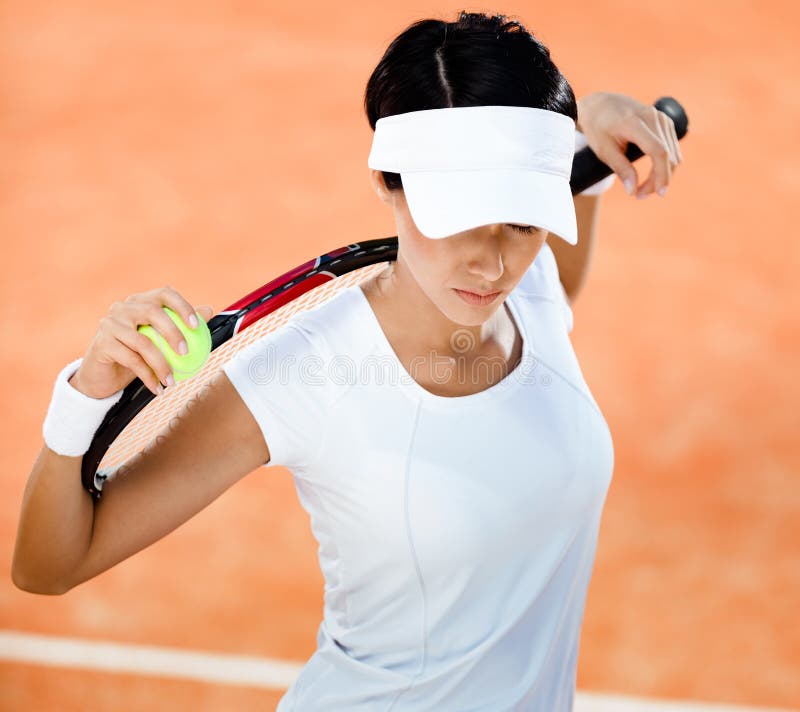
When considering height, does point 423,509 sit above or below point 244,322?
below

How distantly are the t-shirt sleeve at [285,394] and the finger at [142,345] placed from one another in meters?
0.22

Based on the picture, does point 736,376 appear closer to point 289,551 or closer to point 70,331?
point 289,551

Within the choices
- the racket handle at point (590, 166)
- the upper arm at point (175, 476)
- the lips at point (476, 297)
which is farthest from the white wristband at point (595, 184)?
the upper arm at point (175, 476)

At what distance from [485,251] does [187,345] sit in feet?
1.74

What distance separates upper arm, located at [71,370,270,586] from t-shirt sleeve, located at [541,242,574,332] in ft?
2.48

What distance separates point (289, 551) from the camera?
15.6 ft

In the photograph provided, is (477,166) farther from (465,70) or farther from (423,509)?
(423,509)

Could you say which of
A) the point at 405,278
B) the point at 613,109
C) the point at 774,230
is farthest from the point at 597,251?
the point at 405,278

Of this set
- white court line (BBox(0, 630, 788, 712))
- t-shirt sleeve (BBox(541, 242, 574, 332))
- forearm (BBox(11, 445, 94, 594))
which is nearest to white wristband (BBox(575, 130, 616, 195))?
t-shirt sleeve (BBox(541, 242, 574, 332))

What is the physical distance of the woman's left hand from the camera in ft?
8.27

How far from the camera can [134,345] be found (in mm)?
1729

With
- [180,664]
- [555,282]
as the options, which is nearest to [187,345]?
[555,282]


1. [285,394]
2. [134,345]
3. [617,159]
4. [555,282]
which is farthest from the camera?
[617,159]

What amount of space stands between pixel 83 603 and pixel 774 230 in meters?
4.58
